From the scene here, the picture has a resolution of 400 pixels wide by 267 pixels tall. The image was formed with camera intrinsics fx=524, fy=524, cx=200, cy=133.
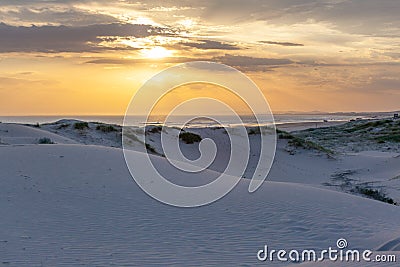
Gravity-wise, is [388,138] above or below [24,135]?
above

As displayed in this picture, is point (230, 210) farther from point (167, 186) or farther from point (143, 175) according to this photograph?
point (143, 175)

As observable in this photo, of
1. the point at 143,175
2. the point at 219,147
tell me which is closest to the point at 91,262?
the point at 143,175

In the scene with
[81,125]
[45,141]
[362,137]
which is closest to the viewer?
[45,141]

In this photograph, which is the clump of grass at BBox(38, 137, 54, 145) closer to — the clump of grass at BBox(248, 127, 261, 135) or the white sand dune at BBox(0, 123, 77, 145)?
the white sand dune at BBox(0, 123, 77, 145)

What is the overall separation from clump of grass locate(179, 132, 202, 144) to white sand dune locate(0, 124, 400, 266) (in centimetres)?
1233

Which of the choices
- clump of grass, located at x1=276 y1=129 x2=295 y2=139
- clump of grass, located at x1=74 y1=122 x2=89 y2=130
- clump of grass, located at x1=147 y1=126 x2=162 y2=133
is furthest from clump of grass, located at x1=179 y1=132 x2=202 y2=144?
clump of grass, located at x1=276 y1=129 x2=295 y2=139

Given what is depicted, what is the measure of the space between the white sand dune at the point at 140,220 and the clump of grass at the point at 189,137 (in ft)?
40.5

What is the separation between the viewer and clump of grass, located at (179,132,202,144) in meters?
27.5

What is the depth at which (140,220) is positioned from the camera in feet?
33.2

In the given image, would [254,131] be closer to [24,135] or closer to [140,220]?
[24,135]

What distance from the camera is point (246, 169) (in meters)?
25.6

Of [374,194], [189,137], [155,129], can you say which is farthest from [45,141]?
[374,194]

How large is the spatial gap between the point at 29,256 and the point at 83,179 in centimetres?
496

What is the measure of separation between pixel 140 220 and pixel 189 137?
58.1ft
